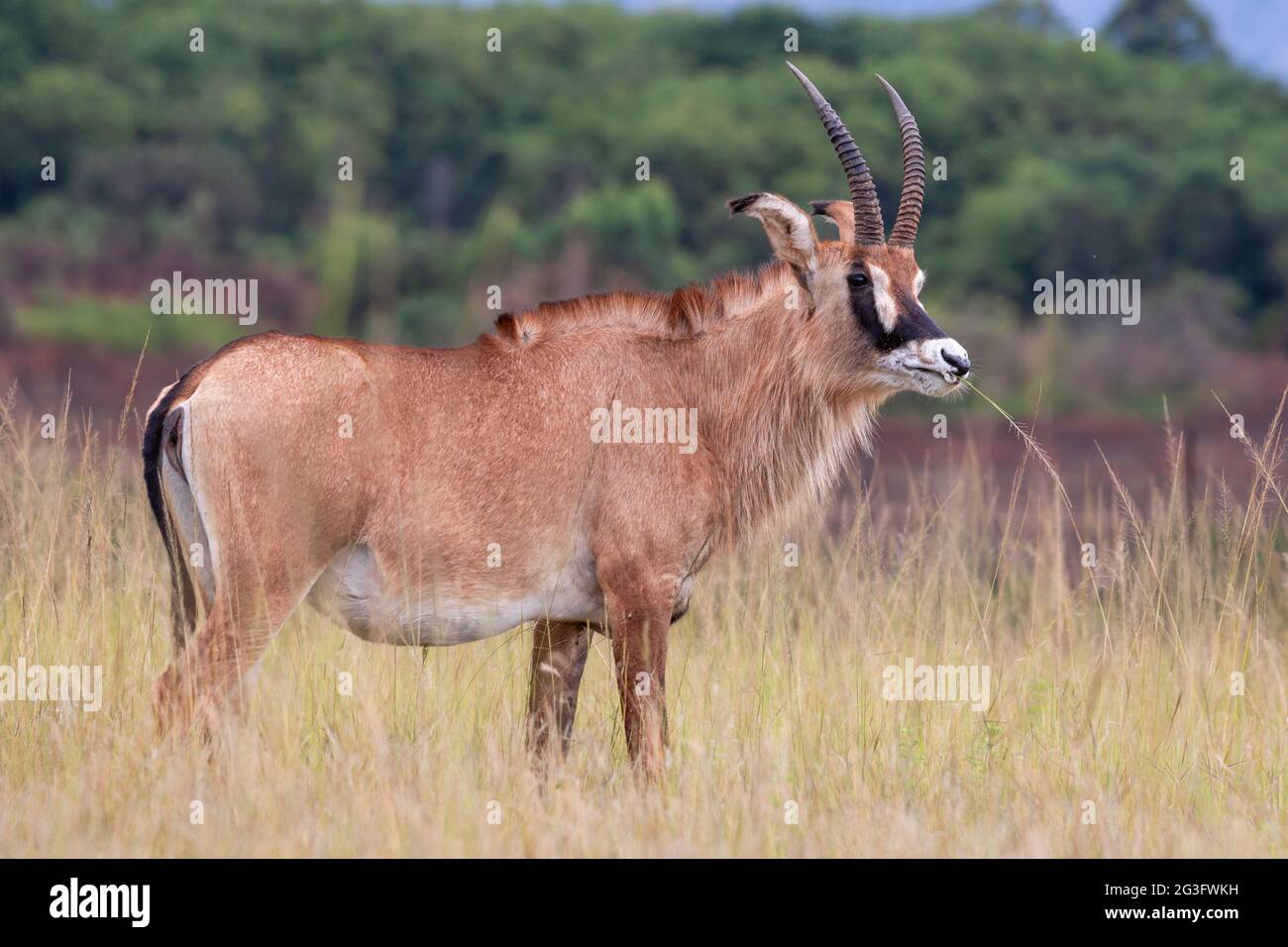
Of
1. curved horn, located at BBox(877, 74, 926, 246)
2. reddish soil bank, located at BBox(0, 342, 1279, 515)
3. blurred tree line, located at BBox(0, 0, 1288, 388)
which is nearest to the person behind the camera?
curved horn, located at BBox(877, 74, 926, 246)

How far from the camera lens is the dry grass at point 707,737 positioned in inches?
253

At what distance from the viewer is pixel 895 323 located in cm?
766

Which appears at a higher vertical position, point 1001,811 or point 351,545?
point 351,545

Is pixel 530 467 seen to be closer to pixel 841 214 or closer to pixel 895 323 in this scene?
pixel 895 323

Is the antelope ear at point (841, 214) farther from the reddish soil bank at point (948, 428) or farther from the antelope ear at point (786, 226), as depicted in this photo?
the reddish soil bank at point (948, 428)

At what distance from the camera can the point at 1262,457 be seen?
7965 millimetres

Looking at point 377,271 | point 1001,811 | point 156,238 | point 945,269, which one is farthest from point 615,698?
point 945,269

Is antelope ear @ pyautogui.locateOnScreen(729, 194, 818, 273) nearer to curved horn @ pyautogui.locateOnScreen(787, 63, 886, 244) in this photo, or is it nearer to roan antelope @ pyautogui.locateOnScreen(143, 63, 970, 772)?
roan antelope @ pyautogui.locateOnScreen(143, 63, 970, 772)

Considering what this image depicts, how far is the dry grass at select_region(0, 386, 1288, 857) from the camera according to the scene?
6.44 metres

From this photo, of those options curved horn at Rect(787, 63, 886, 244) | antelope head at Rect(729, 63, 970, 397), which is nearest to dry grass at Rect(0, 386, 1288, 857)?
antelope head at Rect(729, 63, 970, 397)

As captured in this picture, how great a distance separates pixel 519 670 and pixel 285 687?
1450 mm

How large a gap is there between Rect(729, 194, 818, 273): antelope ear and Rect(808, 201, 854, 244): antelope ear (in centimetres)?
33

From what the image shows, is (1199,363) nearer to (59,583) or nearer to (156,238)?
(156,238)

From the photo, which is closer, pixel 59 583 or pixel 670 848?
pixel 670 848
